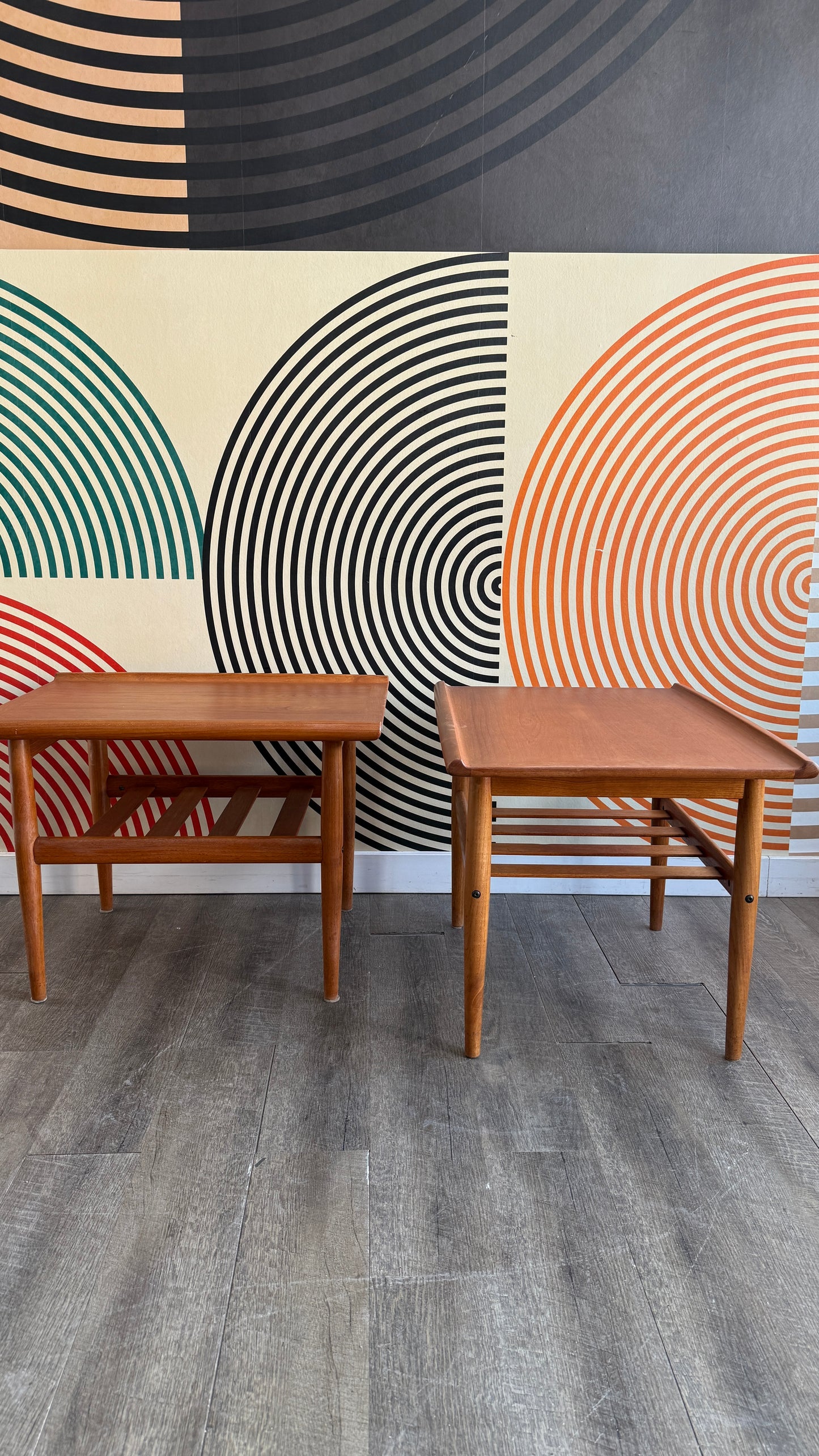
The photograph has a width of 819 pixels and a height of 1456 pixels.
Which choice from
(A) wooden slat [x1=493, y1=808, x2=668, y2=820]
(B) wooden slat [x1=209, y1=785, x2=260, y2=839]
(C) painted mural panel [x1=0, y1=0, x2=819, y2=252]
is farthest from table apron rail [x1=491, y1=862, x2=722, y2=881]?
(C) painted mural panel [x1=0, y1=0, x2=819, y2=252]

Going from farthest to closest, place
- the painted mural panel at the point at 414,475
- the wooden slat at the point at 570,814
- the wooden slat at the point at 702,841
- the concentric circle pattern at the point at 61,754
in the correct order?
the concentric circle pattern at the point at 61,754, the painted mural panel at the point at 414,475, the wooden slat at the point at 570,814, the wooden slat at the point at 702,841

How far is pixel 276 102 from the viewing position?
7.82 ft

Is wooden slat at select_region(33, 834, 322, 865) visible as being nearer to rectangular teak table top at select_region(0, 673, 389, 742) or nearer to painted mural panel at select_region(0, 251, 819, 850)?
rectangular teak table top at select_region(0, 673, 389, 742)

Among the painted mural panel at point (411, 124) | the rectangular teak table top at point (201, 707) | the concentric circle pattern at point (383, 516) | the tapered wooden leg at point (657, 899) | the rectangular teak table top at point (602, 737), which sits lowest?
the tapered wooden leg at point (657, 899)

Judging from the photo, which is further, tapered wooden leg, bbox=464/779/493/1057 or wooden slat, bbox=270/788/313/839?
wooden slat, bbox=270/788/313/839

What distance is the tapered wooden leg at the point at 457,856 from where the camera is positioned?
2.23m

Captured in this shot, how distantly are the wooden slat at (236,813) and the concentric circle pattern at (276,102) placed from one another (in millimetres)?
1468

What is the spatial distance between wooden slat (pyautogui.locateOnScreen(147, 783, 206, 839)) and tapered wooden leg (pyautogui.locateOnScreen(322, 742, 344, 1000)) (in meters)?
0.36

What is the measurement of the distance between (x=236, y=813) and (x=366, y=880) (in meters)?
0.59

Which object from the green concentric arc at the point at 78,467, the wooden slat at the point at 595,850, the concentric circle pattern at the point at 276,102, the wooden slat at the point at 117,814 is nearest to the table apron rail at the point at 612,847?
the wooden slat at the point at 595,850

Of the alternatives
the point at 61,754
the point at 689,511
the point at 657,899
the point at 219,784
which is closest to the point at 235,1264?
the point at 219,784

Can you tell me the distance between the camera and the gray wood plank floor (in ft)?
3.78

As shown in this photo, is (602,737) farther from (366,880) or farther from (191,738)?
(366,880)

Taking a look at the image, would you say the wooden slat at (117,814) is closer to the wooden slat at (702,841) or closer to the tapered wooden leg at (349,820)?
the tapered wooden leg at (349,820)
